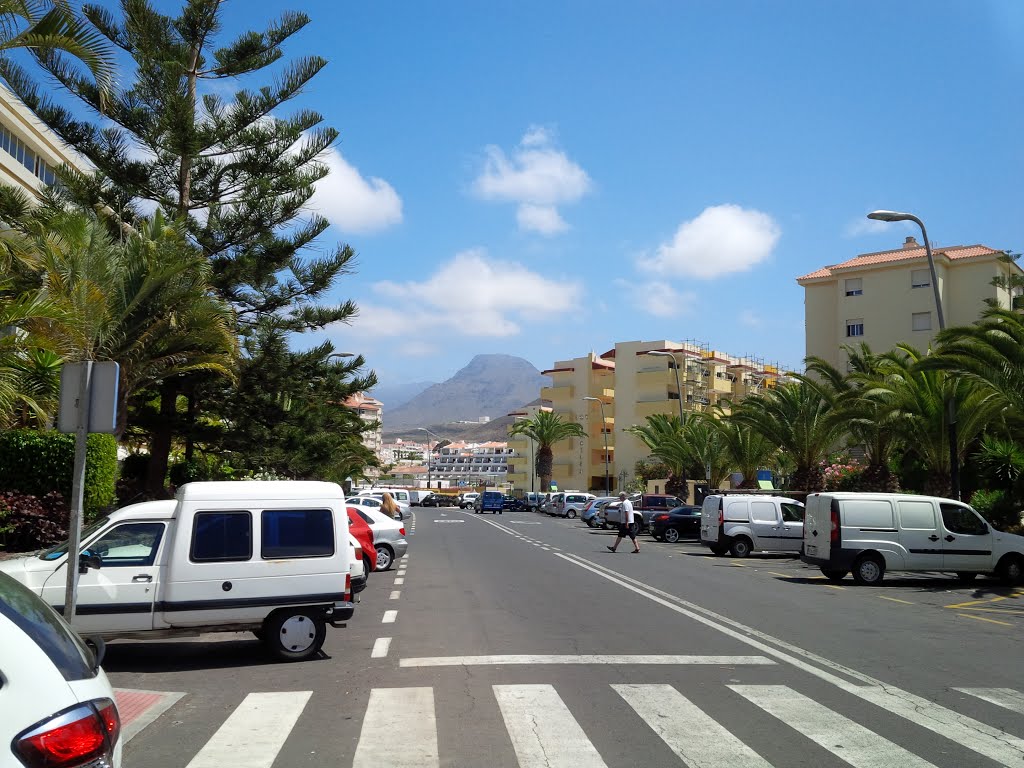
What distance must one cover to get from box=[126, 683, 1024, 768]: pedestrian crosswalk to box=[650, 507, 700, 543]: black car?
83.1ft

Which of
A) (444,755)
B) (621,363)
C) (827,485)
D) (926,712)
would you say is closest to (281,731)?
(444,755)

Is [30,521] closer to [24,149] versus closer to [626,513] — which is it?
[626,513]

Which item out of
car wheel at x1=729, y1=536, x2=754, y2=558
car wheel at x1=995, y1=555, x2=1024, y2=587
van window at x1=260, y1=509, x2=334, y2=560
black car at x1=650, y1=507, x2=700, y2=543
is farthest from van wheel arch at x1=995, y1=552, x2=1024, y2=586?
black car at x1=650, y1=507, x2=700, y2=543

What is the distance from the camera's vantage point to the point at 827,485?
124 feet

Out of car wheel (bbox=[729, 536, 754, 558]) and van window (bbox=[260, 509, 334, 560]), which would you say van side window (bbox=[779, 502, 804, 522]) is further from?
van window (bbox=[260, 509, 334, 560])

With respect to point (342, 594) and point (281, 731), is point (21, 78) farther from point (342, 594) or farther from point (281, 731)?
point (281, 731)

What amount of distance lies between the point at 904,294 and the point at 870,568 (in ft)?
141

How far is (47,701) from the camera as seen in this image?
10.1 ft

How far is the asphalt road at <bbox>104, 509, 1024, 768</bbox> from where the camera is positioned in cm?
621

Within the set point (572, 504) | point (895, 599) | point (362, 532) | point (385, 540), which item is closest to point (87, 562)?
point (362, 532)

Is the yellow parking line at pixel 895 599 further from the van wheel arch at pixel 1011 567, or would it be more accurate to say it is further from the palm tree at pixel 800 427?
the palm tree at pixel 800 427

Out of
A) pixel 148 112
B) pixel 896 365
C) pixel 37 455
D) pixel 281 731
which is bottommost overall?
pixel 281 731

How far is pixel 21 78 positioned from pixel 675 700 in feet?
76.1

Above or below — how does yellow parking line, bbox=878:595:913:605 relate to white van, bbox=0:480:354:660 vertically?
below
